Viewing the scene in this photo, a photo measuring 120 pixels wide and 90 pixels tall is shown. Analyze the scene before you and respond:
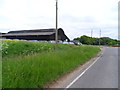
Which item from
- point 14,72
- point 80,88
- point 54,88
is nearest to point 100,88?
point 80,88

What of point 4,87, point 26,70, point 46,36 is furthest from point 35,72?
point 46,36

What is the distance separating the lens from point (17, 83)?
7.36 m

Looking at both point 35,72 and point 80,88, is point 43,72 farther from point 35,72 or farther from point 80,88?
point 80,88

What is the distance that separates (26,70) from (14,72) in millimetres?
823

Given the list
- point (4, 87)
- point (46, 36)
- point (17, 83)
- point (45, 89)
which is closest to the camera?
point (4, 87)

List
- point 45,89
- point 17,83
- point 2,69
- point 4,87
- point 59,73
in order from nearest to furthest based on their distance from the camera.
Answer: point 4,87 < point 17,83 < point 45,89 < point 2,69 < point 59,73

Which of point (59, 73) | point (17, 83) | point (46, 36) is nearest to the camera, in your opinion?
point (17, 83)

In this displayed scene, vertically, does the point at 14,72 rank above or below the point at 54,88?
above

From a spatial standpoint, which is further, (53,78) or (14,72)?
(53,78)

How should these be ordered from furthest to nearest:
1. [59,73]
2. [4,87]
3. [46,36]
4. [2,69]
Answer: [46,36]
[59,73]
[2,69]
[4,87]

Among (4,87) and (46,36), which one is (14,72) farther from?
(46,36)

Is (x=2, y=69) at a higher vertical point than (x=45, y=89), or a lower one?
higher

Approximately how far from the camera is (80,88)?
8469 millimetres

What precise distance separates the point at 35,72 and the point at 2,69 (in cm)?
147
